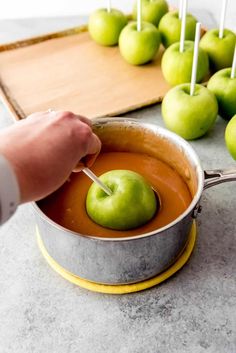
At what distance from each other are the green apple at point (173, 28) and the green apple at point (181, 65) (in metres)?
0.10

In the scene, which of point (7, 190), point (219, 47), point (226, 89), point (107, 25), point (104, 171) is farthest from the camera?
point (107, 25)

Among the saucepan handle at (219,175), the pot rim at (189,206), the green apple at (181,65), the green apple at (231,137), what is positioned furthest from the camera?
the green apple at (181,65)

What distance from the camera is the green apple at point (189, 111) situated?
89 centimetres

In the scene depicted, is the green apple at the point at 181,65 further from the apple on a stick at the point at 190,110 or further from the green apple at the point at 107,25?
the green apple at the point at 107,25

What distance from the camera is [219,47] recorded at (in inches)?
41.4

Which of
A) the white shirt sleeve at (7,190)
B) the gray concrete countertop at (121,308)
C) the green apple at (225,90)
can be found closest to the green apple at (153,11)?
the green apple at (225,90)

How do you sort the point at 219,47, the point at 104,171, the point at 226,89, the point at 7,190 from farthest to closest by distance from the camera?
the point at 219,47 → the point at 226,89 → the point at 104,171 → the point at 7,190

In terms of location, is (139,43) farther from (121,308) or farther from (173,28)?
(121,308)

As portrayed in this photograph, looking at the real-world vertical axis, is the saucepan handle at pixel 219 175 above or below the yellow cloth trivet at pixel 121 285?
above

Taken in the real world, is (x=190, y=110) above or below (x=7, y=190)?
below

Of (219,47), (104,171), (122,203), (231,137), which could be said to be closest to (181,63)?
(219,47)

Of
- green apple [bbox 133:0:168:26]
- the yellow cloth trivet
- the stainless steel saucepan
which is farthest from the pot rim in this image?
green apple [bbox 133:0:168:26]

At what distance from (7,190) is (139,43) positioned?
0.71m

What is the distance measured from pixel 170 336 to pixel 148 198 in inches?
7.4
